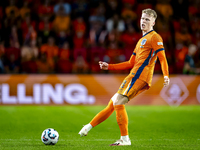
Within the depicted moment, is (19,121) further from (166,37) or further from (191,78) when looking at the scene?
(166,37)

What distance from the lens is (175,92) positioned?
1339cm

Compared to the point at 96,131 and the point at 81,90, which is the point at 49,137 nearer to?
the point at 96,131

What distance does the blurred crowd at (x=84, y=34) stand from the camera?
1369 cm

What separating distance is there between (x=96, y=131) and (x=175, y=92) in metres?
6.71


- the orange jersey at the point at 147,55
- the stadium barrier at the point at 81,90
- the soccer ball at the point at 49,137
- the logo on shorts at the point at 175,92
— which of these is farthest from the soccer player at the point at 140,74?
the logo on shorts at the point at 175,92

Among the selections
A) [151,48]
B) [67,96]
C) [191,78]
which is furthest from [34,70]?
[151,48]

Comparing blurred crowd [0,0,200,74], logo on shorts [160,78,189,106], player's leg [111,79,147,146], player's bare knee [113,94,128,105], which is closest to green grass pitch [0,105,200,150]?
player's leg [111,79,147,146]

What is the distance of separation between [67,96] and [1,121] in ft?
14.5

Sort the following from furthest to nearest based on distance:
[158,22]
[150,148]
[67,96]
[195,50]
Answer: [158,22], [195,50], [67,96], [150,148]

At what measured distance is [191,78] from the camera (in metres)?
13.6

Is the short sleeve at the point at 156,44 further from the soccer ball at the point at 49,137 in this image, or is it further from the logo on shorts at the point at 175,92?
the logo on shorts at the point at 175,92

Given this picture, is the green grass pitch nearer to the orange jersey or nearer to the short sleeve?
the orange jersey

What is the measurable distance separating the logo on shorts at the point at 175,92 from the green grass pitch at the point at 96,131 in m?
2.93

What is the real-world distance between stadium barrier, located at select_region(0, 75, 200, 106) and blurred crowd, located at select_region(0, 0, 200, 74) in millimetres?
493
